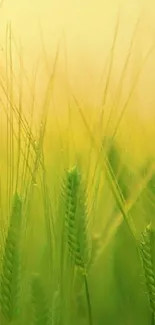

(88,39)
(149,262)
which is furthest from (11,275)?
(88,39)

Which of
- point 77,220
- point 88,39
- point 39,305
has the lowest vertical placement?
point 39,305

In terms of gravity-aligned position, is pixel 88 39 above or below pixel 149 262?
above

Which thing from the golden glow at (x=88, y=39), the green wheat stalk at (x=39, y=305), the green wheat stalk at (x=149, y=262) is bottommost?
the green wheat stalk at (x=39, y=305)

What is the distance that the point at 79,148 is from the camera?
40.4 inches

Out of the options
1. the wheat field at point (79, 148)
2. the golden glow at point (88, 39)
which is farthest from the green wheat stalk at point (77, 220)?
the golden glow at point (88, 39)

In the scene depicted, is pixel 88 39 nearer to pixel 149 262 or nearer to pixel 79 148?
pixel 79 148

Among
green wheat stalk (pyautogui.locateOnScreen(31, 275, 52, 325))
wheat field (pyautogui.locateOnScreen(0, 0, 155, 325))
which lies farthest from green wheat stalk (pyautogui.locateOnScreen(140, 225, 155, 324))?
green wheat stalk (pyautogui.locateOnScreen(31, 275, 52, 325))

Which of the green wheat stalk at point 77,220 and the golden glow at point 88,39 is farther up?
the golden glow at point 88,39

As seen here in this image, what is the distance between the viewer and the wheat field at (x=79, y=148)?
1016 millimetres

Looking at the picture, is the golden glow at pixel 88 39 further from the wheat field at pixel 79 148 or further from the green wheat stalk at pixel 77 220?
the green wheat stalk at pixel 77 220

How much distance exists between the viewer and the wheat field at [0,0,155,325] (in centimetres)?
102

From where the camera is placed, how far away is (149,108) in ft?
3.36

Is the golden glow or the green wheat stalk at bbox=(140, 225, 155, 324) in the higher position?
the golden glow

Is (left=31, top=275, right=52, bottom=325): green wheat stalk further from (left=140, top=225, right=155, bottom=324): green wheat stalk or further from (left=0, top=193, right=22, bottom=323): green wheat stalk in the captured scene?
(left=140, top=225, right=155, bottom=324): green wheat stalk
